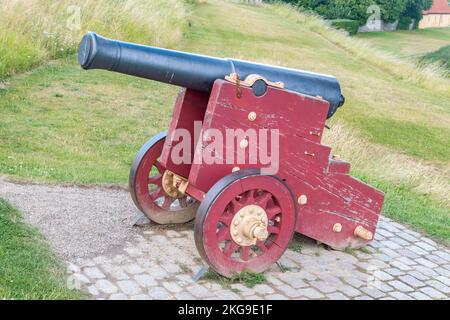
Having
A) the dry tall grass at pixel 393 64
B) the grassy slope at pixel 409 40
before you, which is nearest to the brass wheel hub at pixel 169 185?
the dry tall grass at pixel 393 64

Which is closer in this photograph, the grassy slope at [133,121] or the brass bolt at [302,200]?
the brass bolt at [302,200]

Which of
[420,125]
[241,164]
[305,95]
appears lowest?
[420,125]

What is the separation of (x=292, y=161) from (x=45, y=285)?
166 cm

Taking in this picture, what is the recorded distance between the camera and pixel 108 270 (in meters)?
4.40

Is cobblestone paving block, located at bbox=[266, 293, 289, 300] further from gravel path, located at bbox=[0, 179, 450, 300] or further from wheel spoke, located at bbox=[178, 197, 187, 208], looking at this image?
wheel spoke, located at bbox=[178, 197, 187, 208]

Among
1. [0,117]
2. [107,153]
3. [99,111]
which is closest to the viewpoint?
[107,153]

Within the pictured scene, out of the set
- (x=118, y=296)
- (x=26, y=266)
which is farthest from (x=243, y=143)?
(x=26, y=266)

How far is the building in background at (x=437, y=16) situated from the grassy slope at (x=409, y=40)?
9.21ft

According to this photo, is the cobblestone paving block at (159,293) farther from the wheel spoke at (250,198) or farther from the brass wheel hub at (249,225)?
the wheel spoke at (250,198)

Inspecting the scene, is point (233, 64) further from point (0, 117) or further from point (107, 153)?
point (0, 117)

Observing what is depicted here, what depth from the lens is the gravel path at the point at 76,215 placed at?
186 inches

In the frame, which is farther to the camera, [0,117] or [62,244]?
[0,117]

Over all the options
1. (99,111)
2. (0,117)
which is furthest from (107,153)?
(99,111)

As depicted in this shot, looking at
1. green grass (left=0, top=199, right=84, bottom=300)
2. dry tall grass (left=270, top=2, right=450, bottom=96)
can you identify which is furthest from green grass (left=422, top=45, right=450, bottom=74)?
green grass (left=0, top=199, right=84, bottom=300)
